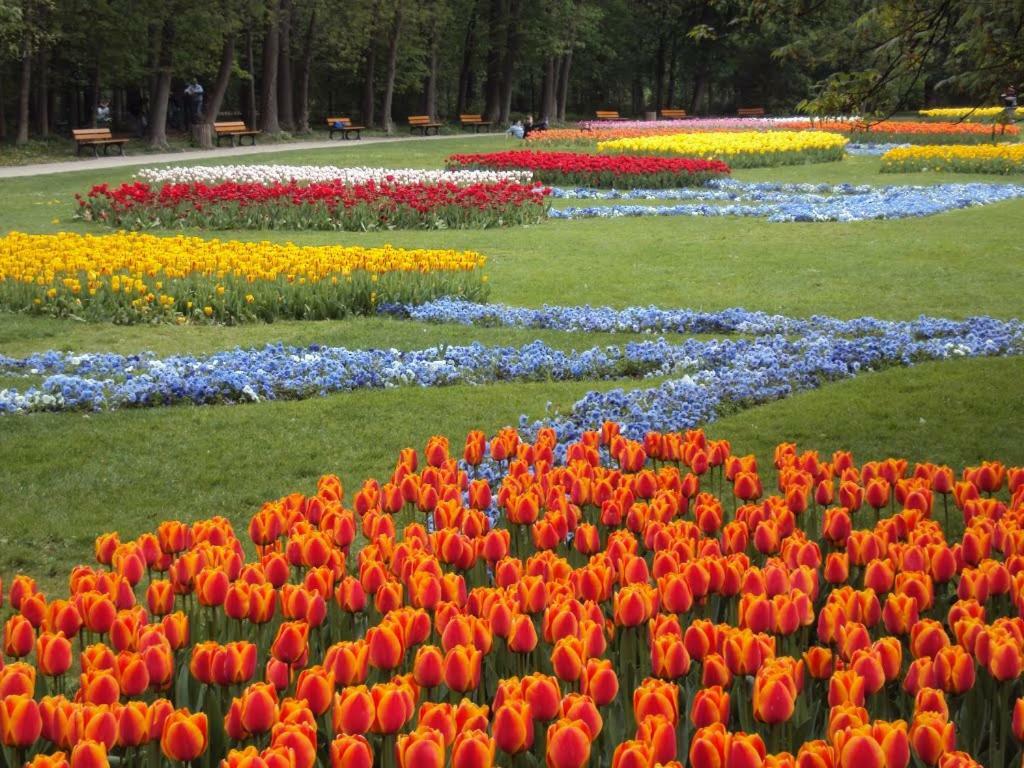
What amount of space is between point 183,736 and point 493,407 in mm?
5957

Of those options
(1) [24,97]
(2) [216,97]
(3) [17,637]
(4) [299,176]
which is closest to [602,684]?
(3) [17,637]

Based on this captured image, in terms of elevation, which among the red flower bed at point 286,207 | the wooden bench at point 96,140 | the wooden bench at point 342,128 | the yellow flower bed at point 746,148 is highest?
the wooden bench at point 342,128

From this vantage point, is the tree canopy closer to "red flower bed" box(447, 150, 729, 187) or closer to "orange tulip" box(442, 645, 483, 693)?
"red flower bed" box(447, 150, 729, 187)

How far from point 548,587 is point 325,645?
70 centimetres

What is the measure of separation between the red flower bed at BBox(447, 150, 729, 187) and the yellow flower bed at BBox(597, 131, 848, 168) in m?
4.26

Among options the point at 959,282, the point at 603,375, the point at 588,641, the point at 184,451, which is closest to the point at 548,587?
the point at 588,641

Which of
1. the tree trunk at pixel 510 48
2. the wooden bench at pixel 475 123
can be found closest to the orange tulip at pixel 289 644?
the wooden bench at pixel 475 123

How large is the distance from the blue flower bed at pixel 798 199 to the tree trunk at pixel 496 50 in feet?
94.0

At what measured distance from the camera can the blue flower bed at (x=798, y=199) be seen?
20.6 meters

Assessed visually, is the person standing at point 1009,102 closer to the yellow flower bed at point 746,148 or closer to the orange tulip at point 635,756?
the orange tulip at point 635,756

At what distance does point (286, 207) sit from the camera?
19250 millimetres

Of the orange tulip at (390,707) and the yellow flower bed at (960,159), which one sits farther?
the yellow flower bed at (960,159)

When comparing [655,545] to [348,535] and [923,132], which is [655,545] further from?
[923,132]

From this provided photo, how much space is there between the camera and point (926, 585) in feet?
11.4
